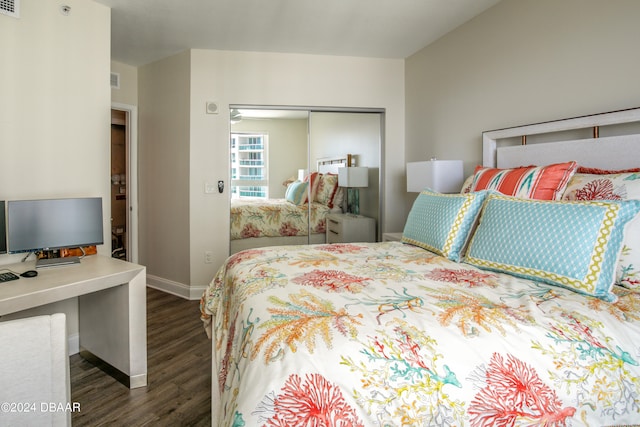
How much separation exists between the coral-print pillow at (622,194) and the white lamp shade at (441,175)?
3.76ft

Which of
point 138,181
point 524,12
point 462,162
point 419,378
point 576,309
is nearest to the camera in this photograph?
point 419,378

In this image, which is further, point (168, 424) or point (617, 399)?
point (168, 424)

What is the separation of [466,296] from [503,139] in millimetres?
1895

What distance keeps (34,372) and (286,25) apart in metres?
3.00

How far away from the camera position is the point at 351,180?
13.3 feet

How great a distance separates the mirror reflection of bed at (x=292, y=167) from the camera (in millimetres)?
3930

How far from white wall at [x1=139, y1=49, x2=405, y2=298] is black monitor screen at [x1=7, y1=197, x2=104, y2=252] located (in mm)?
1474

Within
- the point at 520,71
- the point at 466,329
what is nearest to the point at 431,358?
the point at 466,329

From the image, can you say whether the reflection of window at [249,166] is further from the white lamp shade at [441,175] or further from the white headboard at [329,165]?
the white lamp shade at [441,175]

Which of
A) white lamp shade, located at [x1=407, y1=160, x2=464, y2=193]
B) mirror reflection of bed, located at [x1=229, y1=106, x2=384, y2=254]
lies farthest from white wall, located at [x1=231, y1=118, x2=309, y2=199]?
white lamp shade, located at [x1=407, y1=160, x2=464, y2=193]

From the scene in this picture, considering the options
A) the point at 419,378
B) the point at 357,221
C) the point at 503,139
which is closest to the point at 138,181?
the point at 357,221

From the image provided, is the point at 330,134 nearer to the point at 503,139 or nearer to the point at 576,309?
the point at 503,139

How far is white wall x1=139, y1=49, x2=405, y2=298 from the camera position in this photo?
Result: 377 cm

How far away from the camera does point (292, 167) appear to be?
160 inches
